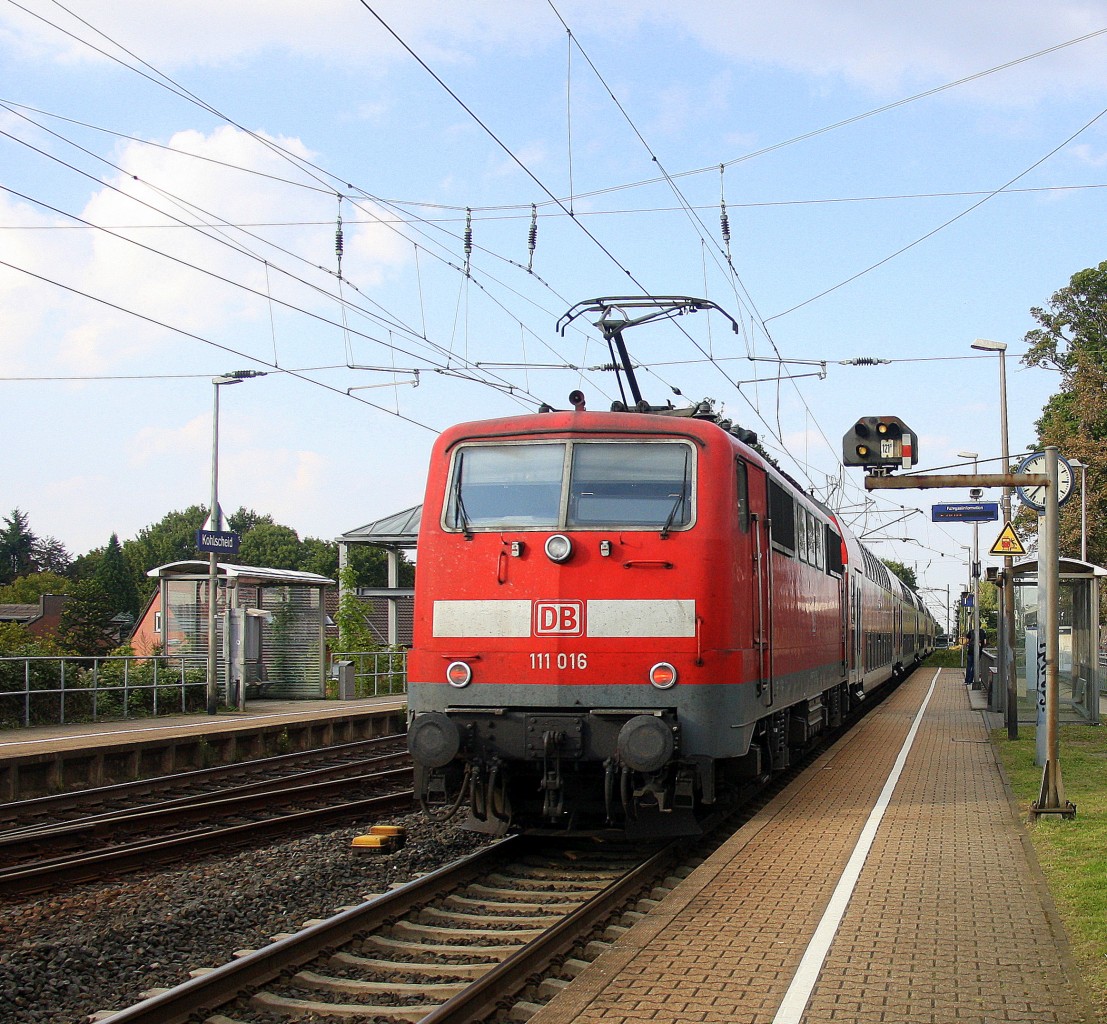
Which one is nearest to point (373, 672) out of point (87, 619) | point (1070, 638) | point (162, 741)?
point (162, 741)

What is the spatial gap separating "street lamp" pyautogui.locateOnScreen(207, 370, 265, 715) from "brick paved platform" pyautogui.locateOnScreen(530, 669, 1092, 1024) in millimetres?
14925

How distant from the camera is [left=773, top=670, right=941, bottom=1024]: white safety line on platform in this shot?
560cm

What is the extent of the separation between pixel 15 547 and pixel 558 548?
117674 millimetres

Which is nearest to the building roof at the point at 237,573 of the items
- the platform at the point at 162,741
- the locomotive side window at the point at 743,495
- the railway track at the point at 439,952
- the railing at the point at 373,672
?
the platform at the point at 162,741

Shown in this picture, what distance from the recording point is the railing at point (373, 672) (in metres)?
31.1

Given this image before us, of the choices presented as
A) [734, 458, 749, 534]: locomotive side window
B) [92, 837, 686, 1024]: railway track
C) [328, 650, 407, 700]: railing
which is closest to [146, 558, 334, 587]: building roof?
[328, 650, 407, 700]: railing

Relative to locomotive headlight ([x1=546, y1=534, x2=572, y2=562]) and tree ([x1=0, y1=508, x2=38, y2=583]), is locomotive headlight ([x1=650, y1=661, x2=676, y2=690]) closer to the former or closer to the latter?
locomotive headlight ([x1=546, y1=534, x2=572, y2=562])

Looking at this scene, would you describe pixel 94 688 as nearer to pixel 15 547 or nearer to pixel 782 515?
pixel 782 515

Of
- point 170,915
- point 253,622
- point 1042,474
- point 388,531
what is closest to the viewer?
point 170,915

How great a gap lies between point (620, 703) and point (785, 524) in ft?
13.2

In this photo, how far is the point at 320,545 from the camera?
98438mm

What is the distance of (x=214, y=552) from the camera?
24516 millimetres

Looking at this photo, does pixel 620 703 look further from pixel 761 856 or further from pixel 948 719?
pixel 948 719

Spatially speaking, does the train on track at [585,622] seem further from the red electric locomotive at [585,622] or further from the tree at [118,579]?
the tree at [118,579]
